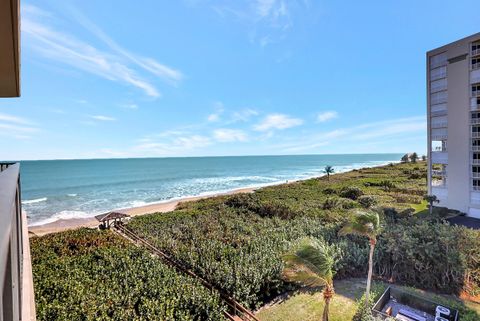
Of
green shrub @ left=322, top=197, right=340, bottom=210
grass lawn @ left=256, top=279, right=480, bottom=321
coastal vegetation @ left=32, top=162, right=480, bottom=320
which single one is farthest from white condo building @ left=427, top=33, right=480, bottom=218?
grass lawn @ left=256, top=279, right=480, bottom=321

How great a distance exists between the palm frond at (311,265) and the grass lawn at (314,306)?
284 cm

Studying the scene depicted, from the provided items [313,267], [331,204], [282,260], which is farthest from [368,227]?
[331,204]

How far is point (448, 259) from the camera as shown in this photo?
11.0 meters

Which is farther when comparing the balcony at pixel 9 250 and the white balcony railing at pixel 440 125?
the white balcony railing at pixel 440 125

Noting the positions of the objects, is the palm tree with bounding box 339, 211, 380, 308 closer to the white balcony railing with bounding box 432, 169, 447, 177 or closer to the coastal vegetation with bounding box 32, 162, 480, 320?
the coastal vegetation with bounding box 32, 162, 480, 320

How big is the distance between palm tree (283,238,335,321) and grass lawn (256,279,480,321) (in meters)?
2.35

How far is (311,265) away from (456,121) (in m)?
24.2

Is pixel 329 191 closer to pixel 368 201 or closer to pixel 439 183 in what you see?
pixel 368 201

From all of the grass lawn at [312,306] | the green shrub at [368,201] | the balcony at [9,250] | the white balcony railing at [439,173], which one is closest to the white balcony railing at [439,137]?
the white balcony railing at [439,173]

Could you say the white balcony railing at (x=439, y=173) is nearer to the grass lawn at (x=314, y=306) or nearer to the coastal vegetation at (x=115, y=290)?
the grass lawn at (x=314, y=306)

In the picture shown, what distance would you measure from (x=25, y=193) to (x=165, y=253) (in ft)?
170

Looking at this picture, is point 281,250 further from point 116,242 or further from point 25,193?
point 25,193

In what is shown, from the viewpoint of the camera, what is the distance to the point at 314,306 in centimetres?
999

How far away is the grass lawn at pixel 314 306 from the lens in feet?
31.1
